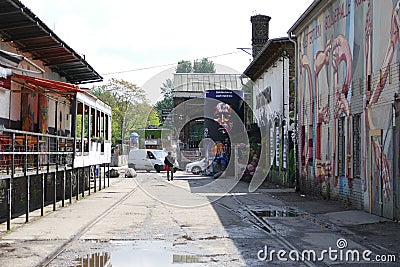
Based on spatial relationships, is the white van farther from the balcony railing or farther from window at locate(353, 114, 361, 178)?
window at locate(353, 114, 361, 178)

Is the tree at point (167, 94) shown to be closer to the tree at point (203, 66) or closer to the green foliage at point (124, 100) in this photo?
the green foliage at point (124, 100)

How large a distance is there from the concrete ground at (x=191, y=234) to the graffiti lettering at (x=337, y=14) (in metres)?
6.00

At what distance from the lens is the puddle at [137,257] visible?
1005 centimetres

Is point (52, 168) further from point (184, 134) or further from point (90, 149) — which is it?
point (184, 134)

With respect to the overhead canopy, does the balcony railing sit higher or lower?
lower

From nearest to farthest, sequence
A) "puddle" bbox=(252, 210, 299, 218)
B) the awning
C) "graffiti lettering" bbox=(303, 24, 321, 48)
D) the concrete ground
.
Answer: the concrete ground, "puddle" bbox=(252, 210, 299, 218), the awning, "graffiti lettering" bbox=(303, 24, 321, 48)

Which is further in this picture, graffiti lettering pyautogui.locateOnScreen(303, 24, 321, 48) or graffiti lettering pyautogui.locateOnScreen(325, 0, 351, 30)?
graffiti lettering pyautogui.locateOnScreen(303, 24, 321, 48)

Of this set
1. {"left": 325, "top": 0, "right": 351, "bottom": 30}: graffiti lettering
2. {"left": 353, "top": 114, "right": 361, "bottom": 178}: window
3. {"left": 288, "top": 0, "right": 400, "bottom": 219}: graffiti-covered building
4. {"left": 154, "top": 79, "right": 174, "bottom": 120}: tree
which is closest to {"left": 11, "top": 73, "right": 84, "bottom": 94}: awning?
{"left": 288, "top": 0, "right": 400, "bottom": 219}: graffiti-covered building

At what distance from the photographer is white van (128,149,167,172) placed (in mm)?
54097

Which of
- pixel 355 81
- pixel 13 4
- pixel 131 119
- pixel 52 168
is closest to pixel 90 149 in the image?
pixel 52 168

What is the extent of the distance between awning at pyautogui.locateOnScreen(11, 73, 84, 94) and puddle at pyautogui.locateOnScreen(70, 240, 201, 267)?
30.7ft

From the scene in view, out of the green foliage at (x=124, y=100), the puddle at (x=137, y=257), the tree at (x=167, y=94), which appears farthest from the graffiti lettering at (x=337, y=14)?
the green foliage at (x=124, y=100)

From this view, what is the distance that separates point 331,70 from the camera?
21.9 meters

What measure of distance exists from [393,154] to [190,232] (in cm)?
542
